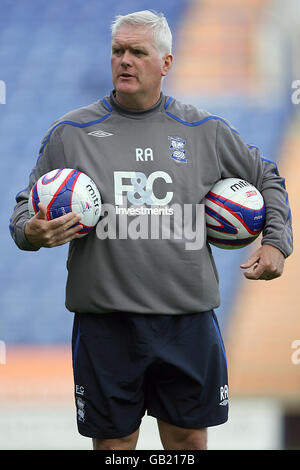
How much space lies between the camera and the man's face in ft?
8.13

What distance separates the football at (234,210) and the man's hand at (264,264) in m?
0.12

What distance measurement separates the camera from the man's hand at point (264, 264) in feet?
8.07

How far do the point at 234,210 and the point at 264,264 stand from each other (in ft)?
0.77

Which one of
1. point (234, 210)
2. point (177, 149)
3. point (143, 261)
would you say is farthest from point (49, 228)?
point (234, 210)

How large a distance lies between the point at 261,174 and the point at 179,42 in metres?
4.54

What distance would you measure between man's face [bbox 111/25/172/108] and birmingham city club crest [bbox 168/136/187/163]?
0.18 metres

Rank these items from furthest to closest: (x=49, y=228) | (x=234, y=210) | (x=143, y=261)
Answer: (x=234, y=210)
(x=143, y=261)
(x=49, y=228)

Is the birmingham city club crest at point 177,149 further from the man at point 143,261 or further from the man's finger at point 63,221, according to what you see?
the man's finger at point 63,221

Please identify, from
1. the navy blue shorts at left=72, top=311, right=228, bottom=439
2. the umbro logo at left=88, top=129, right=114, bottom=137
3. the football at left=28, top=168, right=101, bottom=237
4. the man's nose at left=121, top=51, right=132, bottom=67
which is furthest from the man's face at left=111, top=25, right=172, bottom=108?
the navy blue shorts at left=72, top=311, right=228, bottom=439

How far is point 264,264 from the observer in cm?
246

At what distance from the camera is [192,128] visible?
2.59 m

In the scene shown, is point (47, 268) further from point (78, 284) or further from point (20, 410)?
point (78, 284)

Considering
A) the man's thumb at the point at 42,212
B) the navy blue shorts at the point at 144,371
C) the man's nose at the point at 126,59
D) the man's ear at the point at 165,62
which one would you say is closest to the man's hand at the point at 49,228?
the man's thumb at the point at 42,212

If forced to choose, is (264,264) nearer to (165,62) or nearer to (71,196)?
(71,196)
